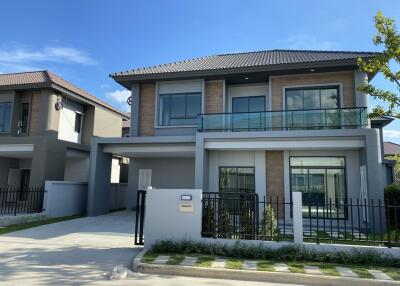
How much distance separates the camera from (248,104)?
17.5 meters

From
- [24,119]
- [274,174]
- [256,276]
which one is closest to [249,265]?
[256,276]

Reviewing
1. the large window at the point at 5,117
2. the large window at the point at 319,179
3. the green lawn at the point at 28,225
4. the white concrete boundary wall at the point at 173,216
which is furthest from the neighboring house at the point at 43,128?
the large window at the point at 319,179

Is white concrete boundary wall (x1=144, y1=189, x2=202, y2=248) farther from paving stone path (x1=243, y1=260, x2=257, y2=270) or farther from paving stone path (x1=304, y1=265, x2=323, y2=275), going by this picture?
paving stone path (x1=304, y1=265, x2=323, y2=275)

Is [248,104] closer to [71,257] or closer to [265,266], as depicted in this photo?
[265,266]

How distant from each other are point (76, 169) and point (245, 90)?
12.2m

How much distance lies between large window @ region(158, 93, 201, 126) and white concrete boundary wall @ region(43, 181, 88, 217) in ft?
18.5

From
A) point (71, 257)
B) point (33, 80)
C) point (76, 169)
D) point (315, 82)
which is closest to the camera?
point (71, 257)

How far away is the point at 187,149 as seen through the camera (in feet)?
52.7

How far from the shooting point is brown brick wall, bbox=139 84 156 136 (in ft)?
58.7

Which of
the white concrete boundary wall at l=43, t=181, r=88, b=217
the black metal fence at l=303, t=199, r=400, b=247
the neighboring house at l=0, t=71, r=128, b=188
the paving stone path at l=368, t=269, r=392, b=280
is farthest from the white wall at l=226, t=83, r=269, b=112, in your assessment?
the paving stone path at l=368, t=269, r=392, b=280

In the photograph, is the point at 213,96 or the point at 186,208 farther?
the point at 213,96

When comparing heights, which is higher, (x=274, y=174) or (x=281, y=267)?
(x=274, y=174)

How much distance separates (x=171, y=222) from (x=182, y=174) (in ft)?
36.1

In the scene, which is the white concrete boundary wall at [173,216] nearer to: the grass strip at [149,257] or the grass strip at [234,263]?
the grass strip at [149,257]
